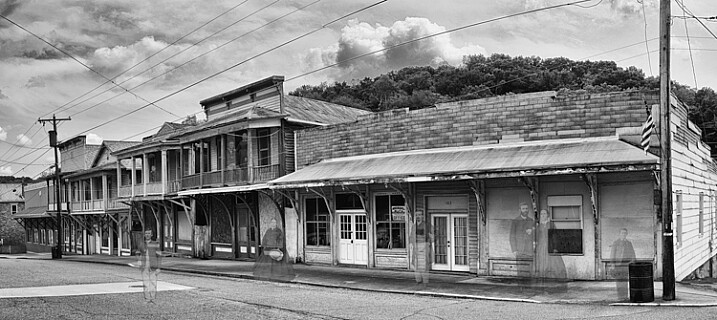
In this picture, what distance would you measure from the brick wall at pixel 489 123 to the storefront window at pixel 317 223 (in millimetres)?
1642

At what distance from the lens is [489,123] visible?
60.3 feet

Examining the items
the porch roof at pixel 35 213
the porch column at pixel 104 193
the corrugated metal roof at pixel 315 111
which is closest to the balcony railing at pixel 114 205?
the porch column at pixel 104 193

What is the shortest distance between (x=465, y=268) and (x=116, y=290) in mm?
8973

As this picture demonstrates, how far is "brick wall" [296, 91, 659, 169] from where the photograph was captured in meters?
16.2

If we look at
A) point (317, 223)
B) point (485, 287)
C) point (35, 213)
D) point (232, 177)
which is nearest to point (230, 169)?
point (232, 177)

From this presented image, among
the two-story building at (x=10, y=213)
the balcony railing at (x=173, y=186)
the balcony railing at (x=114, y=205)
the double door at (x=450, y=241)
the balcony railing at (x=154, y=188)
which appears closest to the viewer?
the double door at (x=450, y=241)

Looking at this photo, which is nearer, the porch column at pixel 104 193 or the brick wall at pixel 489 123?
the brick wall at pixel 489 123

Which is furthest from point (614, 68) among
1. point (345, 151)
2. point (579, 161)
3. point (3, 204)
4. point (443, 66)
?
point (3, 204)

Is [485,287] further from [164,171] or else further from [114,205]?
[114,205]

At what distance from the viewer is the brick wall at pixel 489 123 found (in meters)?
16.2

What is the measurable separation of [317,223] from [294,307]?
1034 centimetres

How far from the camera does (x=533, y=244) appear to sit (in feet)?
55.5

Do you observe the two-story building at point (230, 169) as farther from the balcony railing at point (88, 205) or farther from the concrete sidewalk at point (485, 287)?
the balcony railing at point (88, 205)

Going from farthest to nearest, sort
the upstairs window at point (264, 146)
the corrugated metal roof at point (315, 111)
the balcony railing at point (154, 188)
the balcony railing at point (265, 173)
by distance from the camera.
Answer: the balcony railing at point (154, 188)
the corrugated metal roof at point (315, 111)
the upstairs window at point (264, 146)
the balcony railing at point (265, 173)
